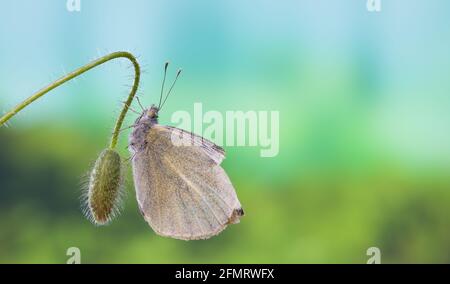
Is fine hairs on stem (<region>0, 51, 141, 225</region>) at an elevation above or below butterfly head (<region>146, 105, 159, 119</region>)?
below

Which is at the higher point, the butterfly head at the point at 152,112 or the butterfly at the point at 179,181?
the butterfly head at the point at 152,112

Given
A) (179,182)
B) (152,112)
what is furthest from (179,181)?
(152,112)

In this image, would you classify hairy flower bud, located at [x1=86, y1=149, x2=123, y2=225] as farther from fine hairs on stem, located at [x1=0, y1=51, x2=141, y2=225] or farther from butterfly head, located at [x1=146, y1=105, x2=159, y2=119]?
butterfly head, located at [x1=146, y1=105, x2=159, y2=119]

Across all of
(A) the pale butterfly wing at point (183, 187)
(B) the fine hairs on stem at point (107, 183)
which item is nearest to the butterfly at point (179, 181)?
(A) the pale butterfly wing at point (183, 187)

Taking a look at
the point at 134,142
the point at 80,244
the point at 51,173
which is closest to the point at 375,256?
the point at 134,142

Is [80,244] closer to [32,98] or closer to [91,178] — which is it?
[91,178]

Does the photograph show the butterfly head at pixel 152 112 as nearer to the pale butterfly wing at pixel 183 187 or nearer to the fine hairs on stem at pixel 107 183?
the pale butterfly wing at pixel 183 187

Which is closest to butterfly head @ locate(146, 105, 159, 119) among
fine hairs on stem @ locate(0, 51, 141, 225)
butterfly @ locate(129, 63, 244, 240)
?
butterfly @ locate(129, 63, 244, 240)

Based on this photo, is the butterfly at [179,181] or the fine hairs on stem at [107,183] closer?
the fine hairs on stem at [107,183]
